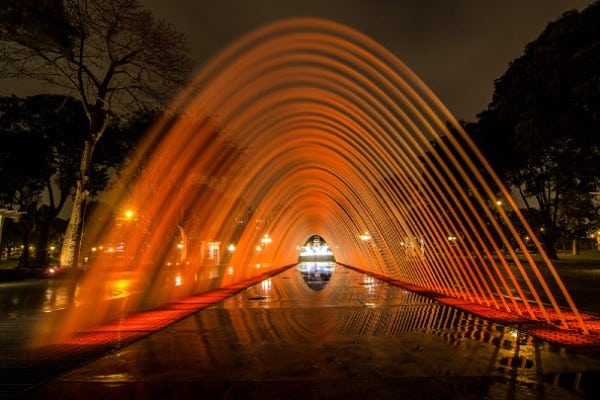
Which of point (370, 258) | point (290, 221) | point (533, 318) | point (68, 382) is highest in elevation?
point (290, 221)

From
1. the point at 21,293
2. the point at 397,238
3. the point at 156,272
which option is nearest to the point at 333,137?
the point at 397,238

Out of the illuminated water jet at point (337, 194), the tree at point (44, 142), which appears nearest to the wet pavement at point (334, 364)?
the illuminated water jet at point (337, 194)

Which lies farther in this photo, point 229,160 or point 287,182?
point 287,182

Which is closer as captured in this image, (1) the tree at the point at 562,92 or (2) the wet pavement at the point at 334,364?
(2) the wet pavement at the point at 334,364

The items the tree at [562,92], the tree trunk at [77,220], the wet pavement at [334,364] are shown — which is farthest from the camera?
the tree trunk at [77,220]

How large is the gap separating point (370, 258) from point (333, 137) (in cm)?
1462

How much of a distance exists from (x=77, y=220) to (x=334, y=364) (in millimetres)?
19088

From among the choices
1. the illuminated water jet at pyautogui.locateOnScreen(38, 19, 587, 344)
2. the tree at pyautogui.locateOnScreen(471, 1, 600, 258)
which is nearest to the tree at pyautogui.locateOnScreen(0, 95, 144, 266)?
the illuminated water jet at pyautogui.locateOnScreen(38, 19, 587, 344)

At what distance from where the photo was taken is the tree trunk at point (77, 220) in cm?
2194

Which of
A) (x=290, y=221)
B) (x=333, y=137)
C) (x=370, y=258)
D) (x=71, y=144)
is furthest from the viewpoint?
(x=290, y=221)

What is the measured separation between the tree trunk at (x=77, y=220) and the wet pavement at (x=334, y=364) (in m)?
13.3

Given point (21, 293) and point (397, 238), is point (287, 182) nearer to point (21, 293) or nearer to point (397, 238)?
point (397, 238)

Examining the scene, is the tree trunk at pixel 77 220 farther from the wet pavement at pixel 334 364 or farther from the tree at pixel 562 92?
the tree at pixel 562 92

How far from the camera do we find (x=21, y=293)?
66.7ft
